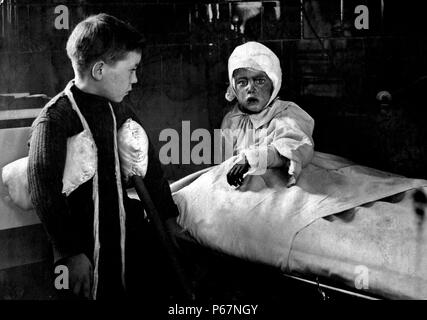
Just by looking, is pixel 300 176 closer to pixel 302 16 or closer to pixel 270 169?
pixel 270 169

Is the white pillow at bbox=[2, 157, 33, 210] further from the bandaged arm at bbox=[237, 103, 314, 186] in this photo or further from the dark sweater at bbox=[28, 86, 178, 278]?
the bandaged arm at bbox=[237, 103, 314, 186]

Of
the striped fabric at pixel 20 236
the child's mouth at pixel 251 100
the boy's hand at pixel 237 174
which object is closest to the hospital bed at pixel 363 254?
the boy's hand at pixel 237 174

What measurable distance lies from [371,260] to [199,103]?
63 cm

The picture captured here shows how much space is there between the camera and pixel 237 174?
1.37m

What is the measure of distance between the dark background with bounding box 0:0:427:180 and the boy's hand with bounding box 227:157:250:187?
155 millimetres

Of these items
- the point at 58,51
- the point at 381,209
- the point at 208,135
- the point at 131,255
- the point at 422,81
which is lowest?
the point at 131,255

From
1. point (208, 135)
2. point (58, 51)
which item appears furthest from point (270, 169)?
point (58, 51)

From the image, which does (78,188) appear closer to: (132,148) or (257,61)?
(132,148)

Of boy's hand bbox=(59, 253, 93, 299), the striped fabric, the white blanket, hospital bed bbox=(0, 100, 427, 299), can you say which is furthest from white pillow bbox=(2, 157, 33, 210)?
hospital bed bbox=(0, 100, 427, 299)

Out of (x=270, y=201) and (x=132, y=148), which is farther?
(x=132, y=148)

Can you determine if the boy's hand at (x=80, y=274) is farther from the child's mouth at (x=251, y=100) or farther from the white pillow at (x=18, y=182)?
the child's mouth at (x=251, y=100)

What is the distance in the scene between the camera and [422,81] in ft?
4.55

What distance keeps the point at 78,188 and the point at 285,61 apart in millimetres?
662

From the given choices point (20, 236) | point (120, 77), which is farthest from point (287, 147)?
point (20, 236)
